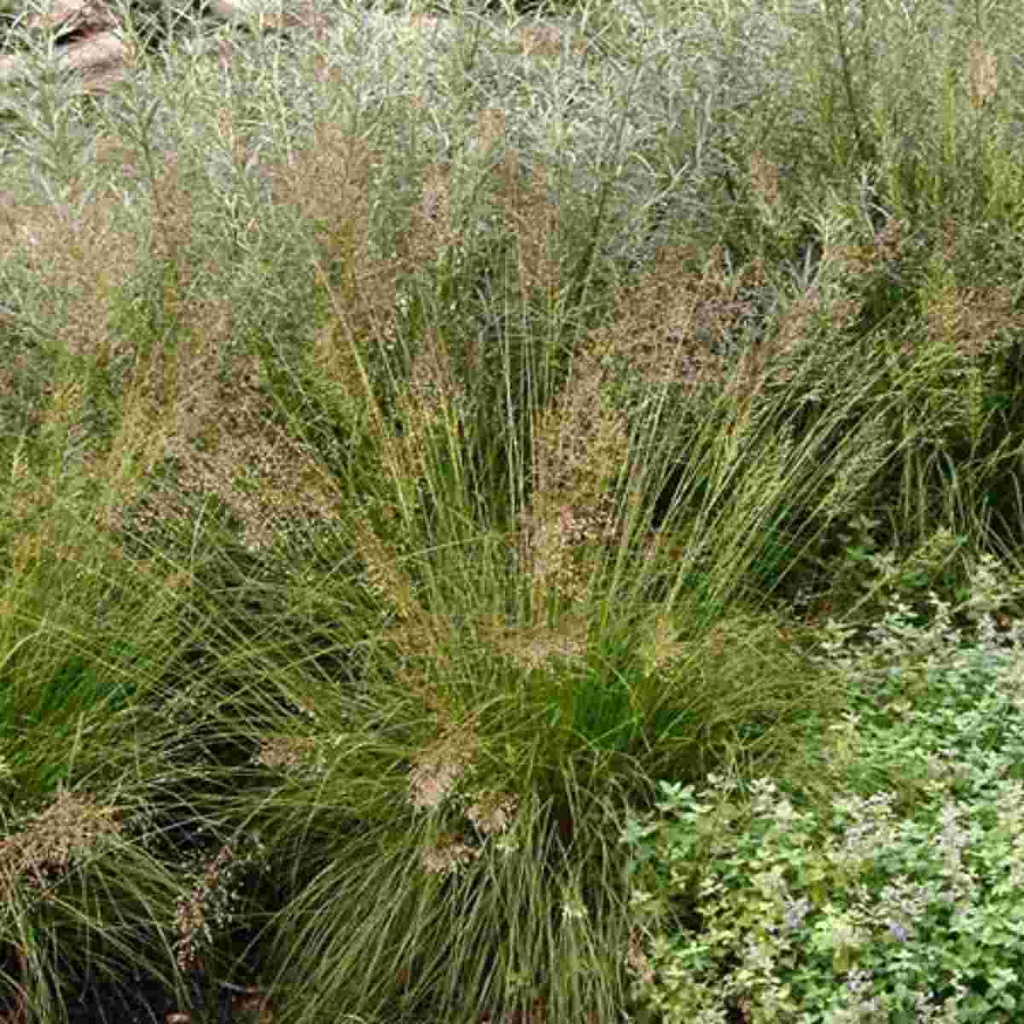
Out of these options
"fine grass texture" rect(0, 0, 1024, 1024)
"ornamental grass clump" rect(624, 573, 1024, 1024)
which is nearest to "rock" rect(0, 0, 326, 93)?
"fine grass texture" rect(0, 0, 1024, 1024)

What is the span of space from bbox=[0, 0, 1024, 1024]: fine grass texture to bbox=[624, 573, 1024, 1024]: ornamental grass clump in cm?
1

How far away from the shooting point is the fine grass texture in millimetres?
4180

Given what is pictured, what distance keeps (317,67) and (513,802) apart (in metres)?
2.50

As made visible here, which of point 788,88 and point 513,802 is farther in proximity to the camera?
point 788,88

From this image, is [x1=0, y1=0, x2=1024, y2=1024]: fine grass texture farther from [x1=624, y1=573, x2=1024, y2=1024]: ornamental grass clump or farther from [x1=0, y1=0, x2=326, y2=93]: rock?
[x1=0, y1=0, x2=326, y2=93]: rock

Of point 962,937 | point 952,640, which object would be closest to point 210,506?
point 952,640

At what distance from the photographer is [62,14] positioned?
8570 mm

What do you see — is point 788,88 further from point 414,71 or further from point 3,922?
point 3,922

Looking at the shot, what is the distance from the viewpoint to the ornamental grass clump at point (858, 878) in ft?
12.5

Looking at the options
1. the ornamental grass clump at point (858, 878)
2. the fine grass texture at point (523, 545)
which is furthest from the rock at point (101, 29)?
the ornamental grass clump at point (858, 878)

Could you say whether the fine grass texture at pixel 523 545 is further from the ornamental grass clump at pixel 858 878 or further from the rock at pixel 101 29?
the rock at pixel 101 29

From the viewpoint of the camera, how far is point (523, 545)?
4.45 metres

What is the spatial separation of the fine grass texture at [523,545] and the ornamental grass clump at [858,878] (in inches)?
0.5

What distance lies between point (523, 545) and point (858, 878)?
37.6 inches
